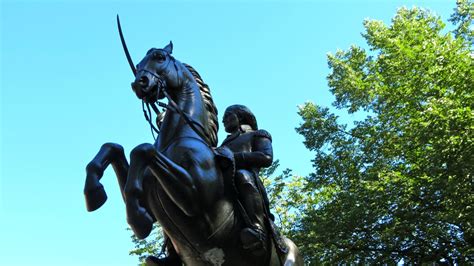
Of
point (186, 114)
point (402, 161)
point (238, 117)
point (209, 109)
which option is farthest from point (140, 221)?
point (402, 161)

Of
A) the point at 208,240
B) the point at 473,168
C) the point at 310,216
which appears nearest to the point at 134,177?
the point at 208,240

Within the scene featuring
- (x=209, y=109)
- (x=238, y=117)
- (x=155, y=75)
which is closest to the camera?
(x=155, y=75)

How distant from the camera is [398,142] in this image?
63.4 feet

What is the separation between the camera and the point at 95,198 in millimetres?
4305

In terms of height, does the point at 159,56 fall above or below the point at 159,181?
above

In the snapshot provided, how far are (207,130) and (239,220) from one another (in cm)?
102

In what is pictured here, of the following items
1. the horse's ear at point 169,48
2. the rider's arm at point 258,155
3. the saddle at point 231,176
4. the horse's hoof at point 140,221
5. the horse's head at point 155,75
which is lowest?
the horse's hoof at point 140,221

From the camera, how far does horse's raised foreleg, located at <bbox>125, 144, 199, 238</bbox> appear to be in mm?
4258

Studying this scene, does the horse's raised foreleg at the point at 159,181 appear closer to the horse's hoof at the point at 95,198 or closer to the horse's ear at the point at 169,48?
the horse's hoof at the point at 95,198

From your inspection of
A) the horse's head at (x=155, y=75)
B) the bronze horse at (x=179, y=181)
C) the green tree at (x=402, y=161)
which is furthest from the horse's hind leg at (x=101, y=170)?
the green tree at (x=402, y=161)

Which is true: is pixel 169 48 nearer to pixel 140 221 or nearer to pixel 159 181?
pixel 159 181

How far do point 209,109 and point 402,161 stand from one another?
49.1ft

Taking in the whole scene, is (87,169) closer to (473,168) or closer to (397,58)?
(473,168)

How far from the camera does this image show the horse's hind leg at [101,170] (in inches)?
169
